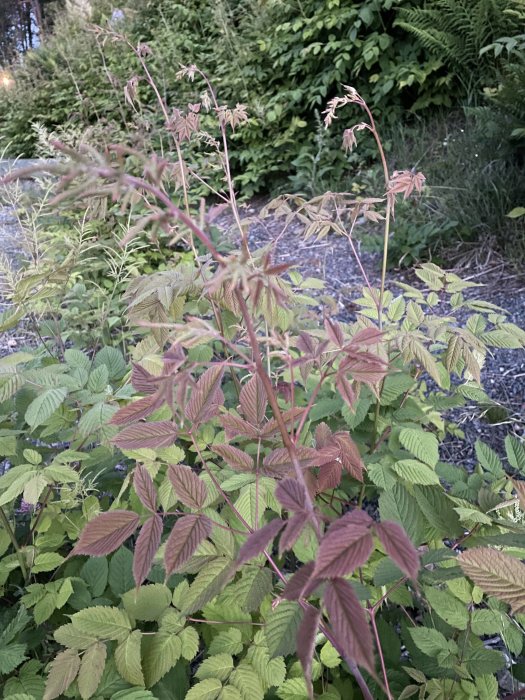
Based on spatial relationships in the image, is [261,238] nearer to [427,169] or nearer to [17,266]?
[427,169]

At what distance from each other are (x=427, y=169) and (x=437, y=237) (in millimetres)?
816

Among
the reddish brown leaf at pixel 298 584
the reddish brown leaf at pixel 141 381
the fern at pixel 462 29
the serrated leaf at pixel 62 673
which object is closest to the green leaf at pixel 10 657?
the serrated leaf at pixel 62 673

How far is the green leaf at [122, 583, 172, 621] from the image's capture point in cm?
86

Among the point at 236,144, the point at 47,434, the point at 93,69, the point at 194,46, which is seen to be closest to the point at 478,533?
the point at 47,434

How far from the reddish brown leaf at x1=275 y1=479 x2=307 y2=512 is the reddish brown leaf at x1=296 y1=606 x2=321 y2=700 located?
0.32ft

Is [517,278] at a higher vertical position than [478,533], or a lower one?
lower

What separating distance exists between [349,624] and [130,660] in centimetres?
54

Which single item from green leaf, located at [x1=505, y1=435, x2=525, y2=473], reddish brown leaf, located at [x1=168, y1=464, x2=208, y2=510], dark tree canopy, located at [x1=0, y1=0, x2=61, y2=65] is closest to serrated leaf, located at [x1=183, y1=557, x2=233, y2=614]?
reddish brown leaf, located at [x1=168, y1=464, x2=208, y2=510]

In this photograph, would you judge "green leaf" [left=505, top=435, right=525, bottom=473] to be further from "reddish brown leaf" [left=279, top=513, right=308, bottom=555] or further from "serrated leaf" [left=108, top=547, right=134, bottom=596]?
"serrated leaf" [left=108, top=547, right=134, bottom=596]

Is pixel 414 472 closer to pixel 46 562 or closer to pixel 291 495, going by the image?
pixel 291 495

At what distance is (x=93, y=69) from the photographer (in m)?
6.12

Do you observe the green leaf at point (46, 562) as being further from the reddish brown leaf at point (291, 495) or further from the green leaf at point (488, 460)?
the green leaf at point (488, 460)

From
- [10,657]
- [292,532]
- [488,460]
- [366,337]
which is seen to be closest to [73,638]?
[10,657]

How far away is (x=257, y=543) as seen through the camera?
0.48 m
